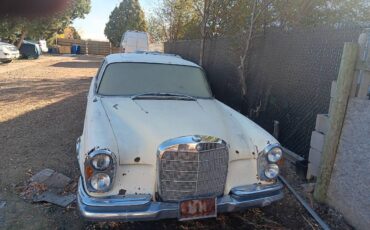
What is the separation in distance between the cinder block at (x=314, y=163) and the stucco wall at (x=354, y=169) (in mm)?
420

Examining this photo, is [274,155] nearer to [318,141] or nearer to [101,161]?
[318,141]

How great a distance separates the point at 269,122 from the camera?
5.99 meters

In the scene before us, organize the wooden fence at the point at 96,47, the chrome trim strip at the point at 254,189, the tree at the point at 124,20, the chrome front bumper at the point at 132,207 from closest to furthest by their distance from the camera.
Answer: the chrome front bumper at the point at 132,207 → the chrome trim strip at the point at 254,189 → the tree at the point at 124,20 → the wooden fence at the point at 96,47

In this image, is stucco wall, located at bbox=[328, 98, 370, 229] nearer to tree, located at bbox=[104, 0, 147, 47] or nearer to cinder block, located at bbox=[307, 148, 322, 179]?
cinder block, located at bbox=[307, 148, 322, 179]

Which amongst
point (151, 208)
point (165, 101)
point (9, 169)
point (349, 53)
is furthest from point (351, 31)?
point (9, 169)

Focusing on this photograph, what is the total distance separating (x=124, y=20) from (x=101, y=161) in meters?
40.1

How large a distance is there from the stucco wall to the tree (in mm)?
38163

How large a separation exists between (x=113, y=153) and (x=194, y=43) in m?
9.30

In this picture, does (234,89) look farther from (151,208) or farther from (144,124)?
(151,208)

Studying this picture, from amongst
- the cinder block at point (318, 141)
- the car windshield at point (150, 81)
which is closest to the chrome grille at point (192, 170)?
the car windshield at point (150, 81)

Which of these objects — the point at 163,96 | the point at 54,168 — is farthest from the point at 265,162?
the point at 54,168

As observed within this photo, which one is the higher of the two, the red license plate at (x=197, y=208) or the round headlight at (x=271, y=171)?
the round headlight at (x=271, y=171)

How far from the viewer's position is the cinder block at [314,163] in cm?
407

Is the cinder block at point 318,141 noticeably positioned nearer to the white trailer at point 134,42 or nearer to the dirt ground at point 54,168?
the dirt ground at point 54,168
